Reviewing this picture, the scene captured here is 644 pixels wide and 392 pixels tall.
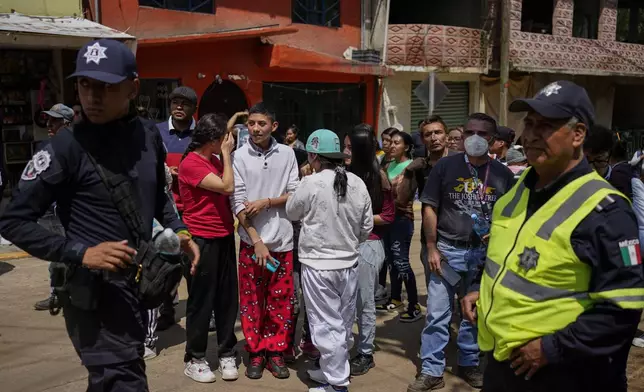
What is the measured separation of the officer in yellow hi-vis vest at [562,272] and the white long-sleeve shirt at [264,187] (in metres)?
2.32

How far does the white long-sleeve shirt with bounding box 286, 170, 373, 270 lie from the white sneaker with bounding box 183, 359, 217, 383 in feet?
3.65

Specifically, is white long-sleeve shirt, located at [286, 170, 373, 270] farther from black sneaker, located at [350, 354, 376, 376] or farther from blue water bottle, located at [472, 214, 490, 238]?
black sneaker, located at [350, 354, 376, 376]

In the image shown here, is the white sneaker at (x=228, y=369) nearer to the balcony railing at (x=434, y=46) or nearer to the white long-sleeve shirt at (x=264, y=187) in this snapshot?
the white long-sleeve shirt at (x=264, y=187)

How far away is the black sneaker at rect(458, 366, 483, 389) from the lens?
4480 millimetres

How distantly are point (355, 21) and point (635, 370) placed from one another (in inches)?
482

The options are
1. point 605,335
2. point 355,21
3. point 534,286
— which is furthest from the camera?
point 355,21

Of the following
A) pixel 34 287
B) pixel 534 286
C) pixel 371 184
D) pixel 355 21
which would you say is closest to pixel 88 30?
pixel 34 287

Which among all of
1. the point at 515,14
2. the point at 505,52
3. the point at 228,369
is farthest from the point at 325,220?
the point at 515,14

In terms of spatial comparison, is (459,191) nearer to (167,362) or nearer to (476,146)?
(476,146)

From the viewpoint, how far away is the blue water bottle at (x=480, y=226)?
432 centimetres

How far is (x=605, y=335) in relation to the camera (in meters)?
2.16

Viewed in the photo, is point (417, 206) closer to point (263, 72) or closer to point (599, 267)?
point (263, 72)

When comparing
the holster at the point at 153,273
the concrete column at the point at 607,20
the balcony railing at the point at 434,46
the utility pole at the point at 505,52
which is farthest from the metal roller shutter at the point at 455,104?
the holster at the point at 153,273

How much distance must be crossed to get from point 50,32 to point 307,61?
5.39 metres
